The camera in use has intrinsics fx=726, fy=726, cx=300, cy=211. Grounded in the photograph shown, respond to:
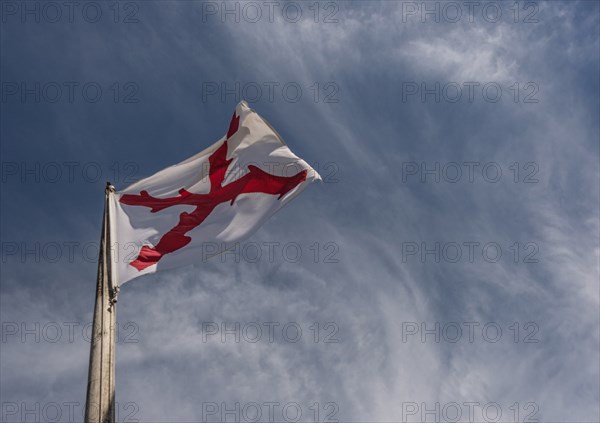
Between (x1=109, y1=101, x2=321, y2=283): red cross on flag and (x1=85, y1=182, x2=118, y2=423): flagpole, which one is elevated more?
(x1=109, y1=101, x2=321, y2=283): red cross on flag

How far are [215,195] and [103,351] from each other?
209 inches

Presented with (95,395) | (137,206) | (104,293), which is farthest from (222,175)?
(95,395)

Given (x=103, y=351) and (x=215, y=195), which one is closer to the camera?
(x=103, y=351)

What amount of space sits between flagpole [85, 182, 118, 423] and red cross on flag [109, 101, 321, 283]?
1.80 meters

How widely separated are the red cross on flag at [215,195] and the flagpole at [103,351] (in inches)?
70.9

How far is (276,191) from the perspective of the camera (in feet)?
52.7

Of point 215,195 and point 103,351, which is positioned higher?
point 215,195

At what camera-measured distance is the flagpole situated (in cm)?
1128

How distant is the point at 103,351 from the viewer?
38.8 feet

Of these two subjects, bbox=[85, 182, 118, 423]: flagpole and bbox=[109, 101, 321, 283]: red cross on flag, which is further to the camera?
bbox=[109, 101, 321, 283]: red cross on flag

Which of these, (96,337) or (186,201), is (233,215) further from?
(96,337)

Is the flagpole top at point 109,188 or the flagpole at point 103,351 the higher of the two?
the flagpole top at point 109,188

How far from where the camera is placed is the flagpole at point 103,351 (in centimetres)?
1128

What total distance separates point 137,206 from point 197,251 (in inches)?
64.4
